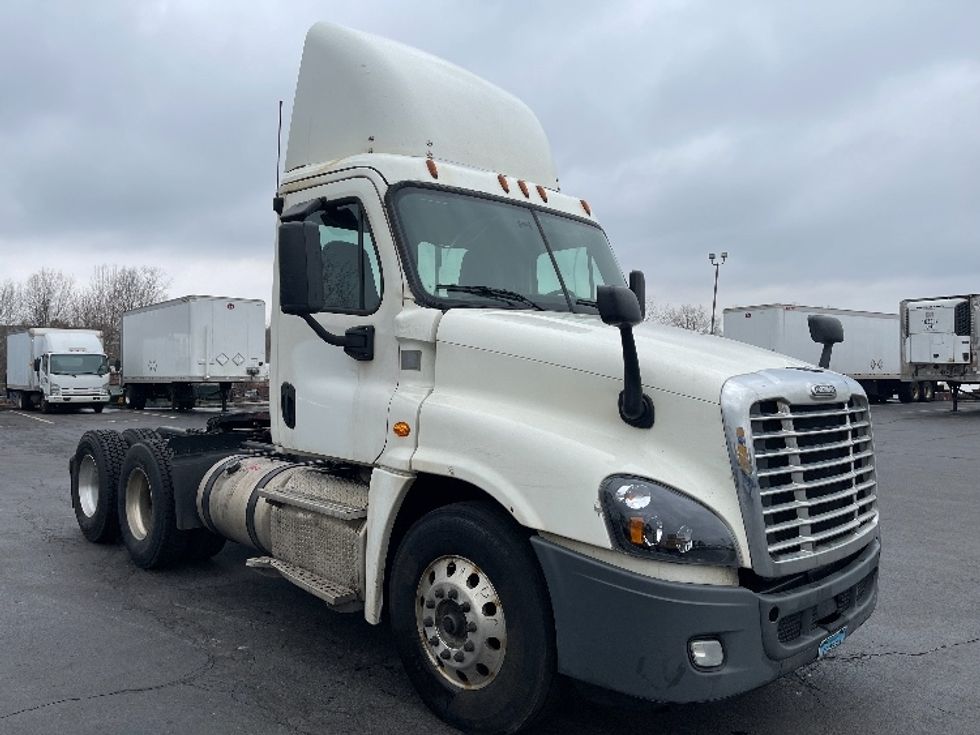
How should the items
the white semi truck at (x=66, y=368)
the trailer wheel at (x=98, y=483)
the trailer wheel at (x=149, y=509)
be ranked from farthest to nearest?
the white semi truck at (x=66, y=368)
the trailer wheel at (x=98, y=483)
the trailer wheel at (x=149, y=509)

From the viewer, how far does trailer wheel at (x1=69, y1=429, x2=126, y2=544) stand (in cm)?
744

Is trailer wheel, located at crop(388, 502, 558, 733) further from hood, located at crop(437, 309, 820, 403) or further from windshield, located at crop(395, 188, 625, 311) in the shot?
windshield, located at crop(395, 188, 625, 311)

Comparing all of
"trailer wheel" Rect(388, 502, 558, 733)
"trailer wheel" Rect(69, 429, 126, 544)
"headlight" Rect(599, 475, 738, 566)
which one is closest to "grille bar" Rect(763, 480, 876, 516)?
"headlight" Rect(599, 475, 738, 566)

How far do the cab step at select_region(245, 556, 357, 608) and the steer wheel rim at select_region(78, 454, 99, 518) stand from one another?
3.22 m

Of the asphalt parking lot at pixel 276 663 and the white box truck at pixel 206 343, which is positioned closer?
the asphalt parking lot at pixel 276 663

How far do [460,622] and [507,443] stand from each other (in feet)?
2.78

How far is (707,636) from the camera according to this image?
3295mm

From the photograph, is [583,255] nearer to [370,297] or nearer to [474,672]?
[370,297]

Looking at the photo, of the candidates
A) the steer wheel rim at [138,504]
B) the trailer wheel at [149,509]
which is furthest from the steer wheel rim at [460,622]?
the steer wheel rim at [138,504]

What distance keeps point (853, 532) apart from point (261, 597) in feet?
13.1

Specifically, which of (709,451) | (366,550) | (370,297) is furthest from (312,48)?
(709,451)

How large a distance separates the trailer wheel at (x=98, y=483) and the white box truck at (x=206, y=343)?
60.4 ft

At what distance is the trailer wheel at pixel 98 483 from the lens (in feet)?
24.4

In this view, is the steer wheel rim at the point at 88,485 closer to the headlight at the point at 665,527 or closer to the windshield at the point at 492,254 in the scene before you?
the windshield at the point at 492,254
